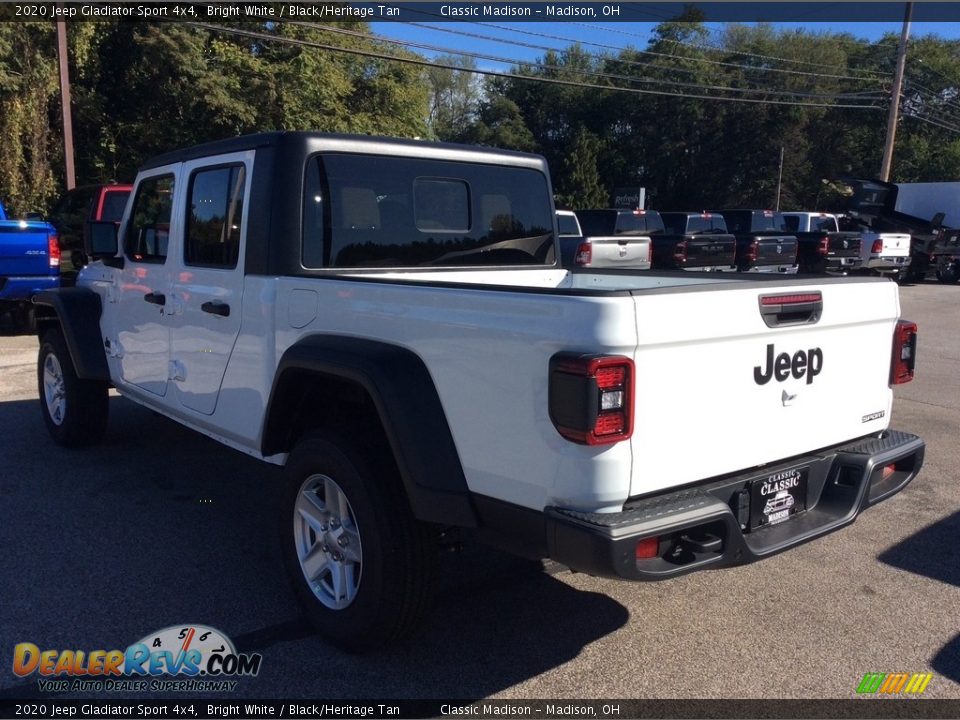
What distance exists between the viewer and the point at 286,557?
144 inches

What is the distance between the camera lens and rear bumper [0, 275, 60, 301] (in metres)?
11.0

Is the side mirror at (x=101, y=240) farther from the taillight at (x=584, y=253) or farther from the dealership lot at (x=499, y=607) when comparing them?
the taillight at (x=584, y=253)

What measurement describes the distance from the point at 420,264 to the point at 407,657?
1.99m

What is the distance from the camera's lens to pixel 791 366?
3113 mm

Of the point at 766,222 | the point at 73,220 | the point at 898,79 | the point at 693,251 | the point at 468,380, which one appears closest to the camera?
the point at 468,380

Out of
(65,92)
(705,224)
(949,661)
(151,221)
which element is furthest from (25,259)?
(705,224)

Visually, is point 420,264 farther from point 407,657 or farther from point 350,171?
point 407,657

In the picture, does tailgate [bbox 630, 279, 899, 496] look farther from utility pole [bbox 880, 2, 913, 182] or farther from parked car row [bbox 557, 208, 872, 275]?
utility pole [bbox 880, 2, 913, 182]

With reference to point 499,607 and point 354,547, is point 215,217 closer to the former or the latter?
point 354,547

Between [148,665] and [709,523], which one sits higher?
[709,523]

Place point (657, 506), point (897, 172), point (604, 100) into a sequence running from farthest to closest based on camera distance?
point (604, 100) < point (897, 172) < point (657, 506)

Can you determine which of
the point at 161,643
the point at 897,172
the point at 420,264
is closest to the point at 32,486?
the point at 161,643

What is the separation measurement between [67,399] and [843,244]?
18602 millimetres

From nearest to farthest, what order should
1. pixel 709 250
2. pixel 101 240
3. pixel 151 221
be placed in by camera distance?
pixel 151 221 < pixel 101 240 < pixel 709 250
